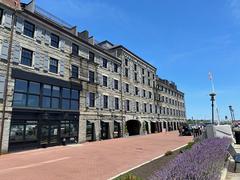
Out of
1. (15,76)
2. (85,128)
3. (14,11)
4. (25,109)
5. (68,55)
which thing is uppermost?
(14,11)

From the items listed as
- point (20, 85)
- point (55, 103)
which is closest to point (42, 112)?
point (55, 103)

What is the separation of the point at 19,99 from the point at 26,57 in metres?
4.02

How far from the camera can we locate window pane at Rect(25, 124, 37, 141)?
19.3 metres

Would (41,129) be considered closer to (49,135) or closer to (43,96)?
A: (49,135)

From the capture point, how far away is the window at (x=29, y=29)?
20312mm

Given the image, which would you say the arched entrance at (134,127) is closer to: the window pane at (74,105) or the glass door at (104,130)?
the glass door at (104,130)

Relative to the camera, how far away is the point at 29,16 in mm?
20500

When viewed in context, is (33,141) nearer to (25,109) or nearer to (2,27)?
(25,109)

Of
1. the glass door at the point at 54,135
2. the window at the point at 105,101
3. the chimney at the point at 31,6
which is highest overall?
the chimney at the point at 31,6

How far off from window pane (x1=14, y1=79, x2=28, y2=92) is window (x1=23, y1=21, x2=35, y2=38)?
466cm

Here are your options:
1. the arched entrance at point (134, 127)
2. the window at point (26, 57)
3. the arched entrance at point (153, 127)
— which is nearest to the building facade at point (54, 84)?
the window at point (26, 57)

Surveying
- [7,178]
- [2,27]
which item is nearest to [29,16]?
[2,27]

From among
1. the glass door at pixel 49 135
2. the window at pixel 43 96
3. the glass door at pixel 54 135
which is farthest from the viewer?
the glass door at pixel 54 135

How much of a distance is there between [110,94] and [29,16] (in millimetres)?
15351
